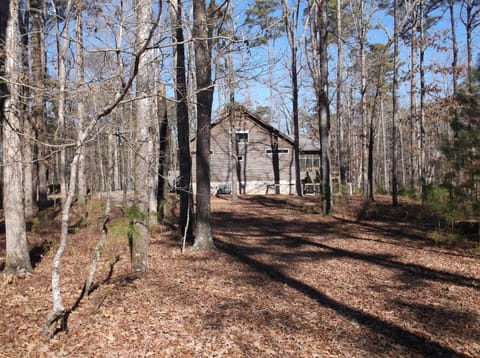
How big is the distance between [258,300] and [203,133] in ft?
13.5

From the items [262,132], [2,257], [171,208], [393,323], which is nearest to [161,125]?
[171,208]

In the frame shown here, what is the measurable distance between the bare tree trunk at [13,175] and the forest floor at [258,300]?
1.28 feet

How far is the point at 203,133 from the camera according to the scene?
8.38 m

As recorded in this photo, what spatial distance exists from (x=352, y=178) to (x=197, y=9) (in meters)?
34.4

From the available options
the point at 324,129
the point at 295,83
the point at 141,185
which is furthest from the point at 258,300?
the point at 295,83

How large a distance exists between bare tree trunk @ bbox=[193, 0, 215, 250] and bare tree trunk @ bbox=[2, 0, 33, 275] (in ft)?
11.1

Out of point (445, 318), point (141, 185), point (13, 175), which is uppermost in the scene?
point (13, 175)

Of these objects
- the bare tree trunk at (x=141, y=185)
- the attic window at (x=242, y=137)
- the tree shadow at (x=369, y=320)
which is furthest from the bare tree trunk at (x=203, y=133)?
the attic window at (x=242, y=137)

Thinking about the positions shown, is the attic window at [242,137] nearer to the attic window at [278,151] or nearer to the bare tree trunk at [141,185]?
the attic window at [278,151]

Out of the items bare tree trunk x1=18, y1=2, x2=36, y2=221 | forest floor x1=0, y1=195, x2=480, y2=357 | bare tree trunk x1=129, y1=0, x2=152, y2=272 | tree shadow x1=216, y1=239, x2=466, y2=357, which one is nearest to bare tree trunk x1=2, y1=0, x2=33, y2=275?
bare tree trunk x1=18, y1=2, x2=36, y2=221

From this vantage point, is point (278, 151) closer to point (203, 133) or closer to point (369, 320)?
point (203, 133)

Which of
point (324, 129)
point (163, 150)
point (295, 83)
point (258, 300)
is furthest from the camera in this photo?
point (295, 83)

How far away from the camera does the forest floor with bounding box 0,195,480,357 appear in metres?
4.33

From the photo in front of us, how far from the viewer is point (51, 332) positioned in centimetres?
435
